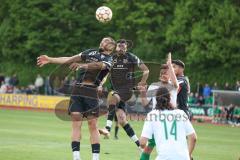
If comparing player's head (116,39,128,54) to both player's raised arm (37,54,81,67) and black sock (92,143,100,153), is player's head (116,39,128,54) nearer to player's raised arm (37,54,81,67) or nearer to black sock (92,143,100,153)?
player's raised arm (37,54,81,67)

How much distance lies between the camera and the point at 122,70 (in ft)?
62.5

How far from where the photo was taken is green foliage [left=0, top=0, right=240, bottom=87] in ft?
134

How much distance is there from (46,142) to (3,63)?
111 ft

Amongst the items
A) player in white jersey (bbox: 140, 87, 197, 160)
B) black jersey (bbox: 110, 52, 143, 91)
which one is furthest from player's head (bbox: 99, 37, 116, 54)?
player in white jersey (bbox: 140, 87, 197, 160)

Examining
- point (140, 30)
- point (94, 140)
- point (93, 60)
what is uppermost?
point (140, 30)

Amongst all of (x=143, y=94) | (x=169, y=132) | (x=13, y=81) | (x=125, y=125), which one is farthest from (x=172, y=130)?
(x=13, y=81)

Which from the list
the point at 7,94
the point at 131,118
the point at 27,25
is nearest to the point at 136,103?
the point at 131,118

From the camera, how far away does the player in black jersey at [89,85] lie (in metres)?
14.3

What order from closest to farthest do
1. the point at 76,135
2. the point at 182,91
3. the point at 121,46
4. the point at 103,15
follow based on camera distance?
the point at 76,135, the point at 182,91, the point at 121,46, the point at 103,15

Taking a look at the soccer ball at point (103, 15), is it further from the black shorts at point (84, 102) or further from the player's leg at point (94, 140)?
the player's leg at point (94, 140)

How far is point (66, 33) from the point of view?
50.3 meters

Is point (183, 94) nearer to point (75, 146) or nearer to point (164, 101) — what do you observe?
point (75, 146)

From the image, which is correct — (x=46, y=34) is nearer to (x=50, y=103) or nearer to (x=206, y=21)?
(x=50, y=103)

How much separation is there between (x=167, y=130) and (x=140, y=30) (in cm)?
3558
